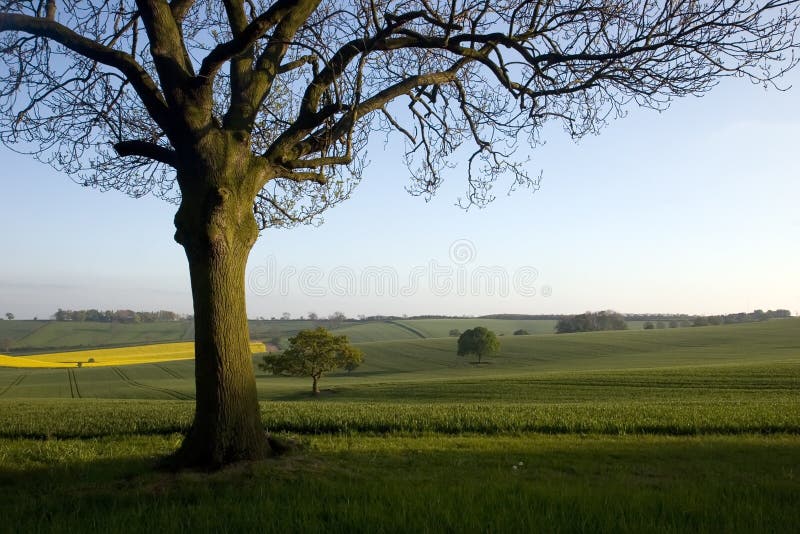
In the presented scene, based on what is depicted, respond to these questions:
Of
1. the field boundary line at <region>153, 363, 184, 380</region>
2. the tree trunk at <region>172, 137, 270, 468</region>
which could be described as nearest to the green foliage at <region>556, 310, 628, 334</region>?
the field boundary line at <region>153, 363, 184, 380</region>

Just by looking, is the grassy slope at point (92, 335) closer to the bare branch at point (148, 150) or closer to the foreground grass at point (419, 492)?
the bare branch at point (148, 150)

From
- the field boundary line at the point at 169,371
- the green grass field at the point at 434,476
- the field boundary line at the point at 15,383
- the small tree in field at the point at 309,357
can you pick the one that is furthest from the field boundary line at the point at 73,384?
the green grass field at the point at 434,476

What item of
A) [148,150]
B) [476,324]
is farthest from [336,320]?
[148,150]

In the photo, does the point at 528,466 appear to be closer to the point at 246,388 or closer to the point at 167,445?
the point at 246,388

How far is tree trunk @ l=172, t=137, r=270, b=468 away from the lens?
22.0 ft

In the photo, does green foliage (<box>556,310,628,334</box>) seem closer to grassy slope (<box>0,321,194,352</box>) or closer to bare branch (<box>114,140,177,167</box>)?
grassy slope (<box>0,321,194,352</box>)

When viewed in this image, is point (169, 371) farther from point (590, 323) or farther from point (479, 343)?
point (590, 323)

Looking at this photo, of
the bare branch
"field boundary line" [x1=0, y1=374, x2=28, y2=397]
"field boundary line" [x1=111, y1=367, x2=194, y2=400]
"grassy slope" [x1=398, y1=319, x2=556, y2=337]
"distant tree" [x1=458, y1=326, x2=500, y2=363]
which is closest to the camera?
the bare branch

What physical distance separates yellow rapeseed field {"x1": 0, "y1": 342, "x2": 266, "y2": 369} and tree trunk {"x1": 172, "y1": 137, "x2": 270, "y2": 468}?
78.3 m

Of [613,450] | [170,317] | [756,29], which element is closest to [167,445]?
[613,450]

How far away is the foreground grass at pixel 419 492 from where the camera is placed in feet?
14.1

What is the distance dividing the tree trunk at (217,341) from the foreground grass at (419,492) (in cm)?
52

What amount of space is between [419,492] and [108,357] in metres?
94.5

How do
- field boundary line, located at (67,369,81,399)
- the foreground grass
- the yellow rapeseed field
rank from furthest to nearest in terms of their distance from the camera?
the yellow rapeseed field → field boundary line, located at (67,369,81,399) → the foreground grass
